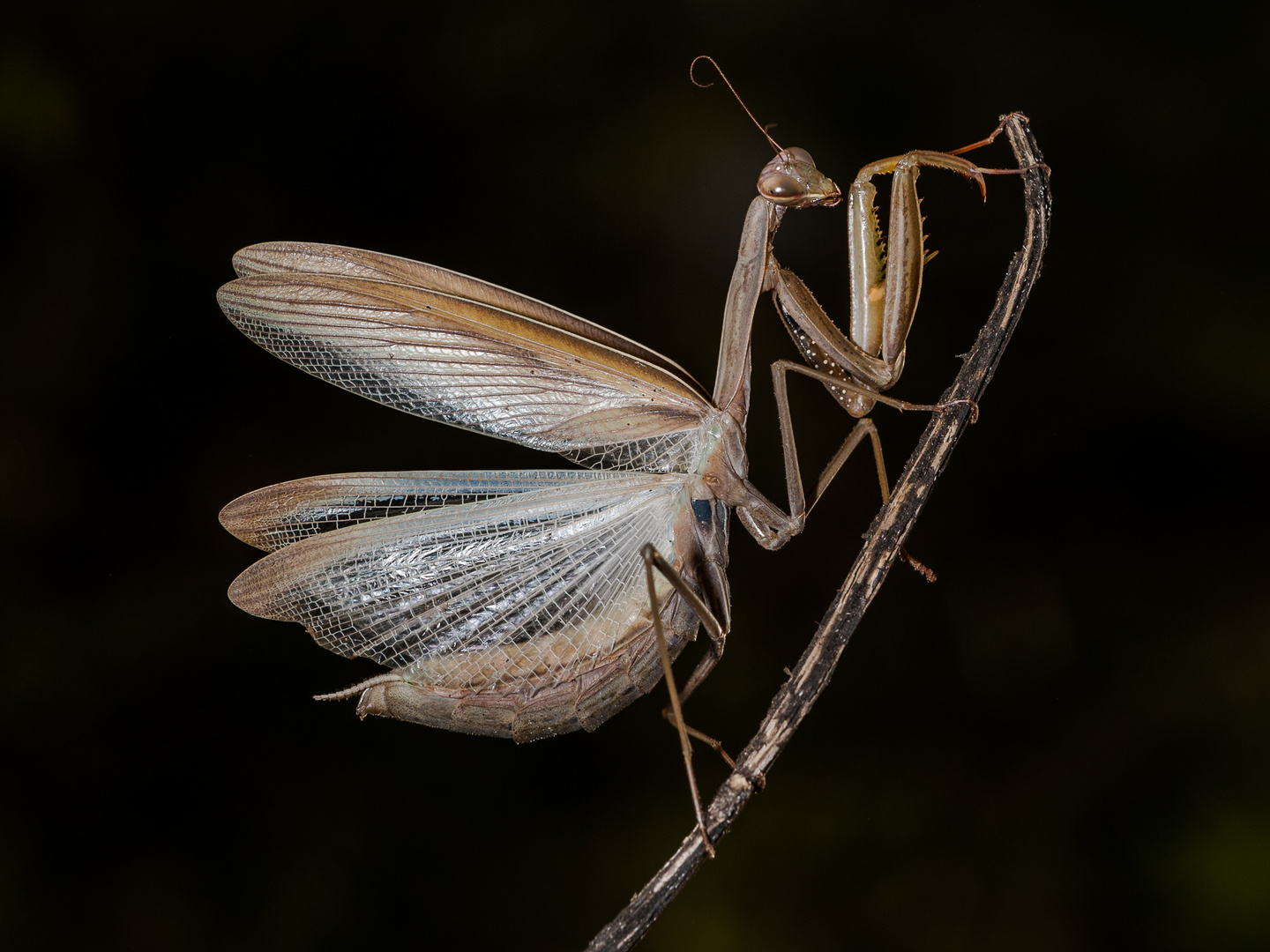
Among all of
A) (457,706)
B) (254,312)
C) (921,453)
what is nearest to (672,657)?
(457,706)

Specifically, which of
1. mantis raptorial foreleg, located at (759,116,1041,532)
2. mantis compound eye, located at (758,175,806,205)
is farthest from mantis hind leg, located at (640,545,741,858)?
mantis compound eye, located at (758,175,806,205)

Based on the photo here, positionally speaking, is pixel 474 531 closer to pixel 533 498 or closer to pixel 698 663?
pixel 533 498

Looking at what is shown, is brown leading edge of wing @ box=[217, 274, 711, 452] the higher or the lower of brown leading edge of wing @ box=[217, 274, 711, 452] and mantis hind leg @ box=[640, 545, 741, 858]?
the higher

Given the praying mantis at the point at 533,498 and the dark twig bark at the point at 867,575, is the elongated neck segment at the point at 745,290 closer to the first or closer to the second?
the praying mantis at the point at 533,498

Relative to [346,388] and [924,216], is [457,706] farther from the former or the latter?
[924,216]

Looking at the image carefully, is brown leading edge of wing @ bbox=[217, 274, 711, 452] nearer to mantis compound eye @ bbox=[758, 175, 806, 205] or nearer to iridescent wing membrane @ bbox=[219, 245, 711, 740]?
iridescent wing membrane @ bbox=[219, 245, 711, 740]

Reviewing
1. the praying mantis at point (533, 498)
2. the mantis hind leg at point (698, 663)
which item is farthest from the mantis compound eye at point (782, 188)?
the mantis hind leg at point (698, 663)
